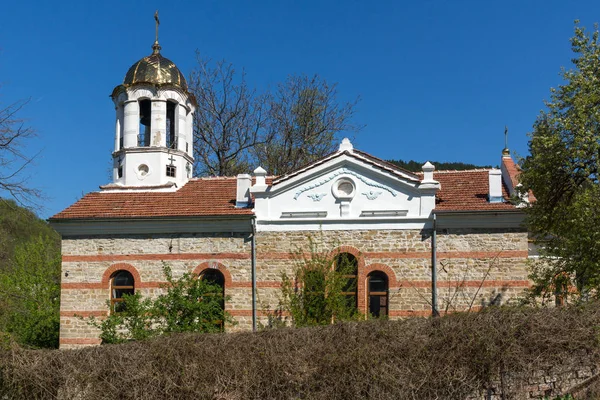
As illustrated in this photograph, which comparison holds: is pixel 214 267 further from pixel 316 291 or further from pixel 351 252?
pixel 351 252

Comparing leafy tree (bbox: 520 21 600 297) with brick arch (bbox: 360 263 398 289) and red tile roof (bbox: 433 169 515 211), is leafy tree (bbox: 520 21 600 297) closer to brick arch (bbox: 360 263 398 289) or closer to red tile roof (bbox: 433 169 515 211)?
red tile roof (bbox: 433 169 515 211)

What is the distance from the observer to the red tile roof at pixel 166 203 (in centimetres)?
1791

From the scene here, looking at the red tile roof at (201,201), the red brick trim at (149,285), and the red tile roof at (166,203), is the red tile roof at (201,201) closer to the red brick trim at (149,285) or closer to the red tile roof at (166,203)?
the red tile roof at (166,203)

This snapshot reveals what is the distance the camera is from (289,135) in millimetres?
33594

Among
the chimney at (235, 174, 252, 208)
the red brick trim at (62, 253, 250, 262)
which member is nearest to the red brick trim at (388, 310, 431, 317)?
the red brick trim at (62, 253, 250, 262)

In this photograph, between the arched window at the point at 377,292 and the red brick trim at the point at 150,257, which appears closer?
the arched window at the point at 377,292

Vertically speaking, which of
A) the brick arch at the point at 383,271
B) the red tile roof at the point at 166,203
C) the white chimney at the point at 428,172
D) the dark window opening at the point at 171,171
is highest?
the dark window opening at the point at 171,171

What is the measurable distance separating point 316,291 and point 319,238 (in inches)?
62.1

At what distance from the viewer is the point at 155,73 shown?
20609mm

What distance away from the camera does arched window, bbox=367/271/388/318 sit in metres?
17.0

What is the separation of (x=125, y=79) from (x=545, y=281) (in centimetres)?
1472

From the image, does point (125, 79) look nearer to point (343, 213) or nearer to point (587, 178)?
point (343, 213)

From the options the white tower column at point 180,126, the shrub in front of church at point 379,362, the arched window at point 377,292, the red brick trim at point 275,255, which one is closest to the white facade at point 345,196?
the red brick trim at point 275,255

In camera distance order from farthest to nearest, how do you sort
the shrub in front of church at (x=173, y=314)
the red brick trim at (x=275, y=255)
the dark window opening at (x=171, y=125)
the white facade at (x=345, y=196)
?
1. the dark window opening at (x=171, y=125)
2. the white facade at (x=345, y=196)
3. the red brick trim at (x=275, y=255)
4. the shrub in front of church at (x=173, y=314)
